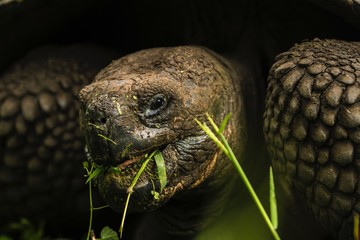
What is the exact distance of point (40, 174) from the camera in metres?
2.16

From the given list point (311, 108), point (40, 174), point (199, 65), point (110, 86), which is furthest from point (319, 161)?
point (40, 174)

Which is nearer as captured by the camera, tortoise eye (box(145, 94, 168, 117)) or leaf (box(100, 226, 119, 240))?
tortoise eye (box(145, 94, 168, 117))

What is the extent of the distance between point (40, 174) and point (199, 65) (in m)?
0.77

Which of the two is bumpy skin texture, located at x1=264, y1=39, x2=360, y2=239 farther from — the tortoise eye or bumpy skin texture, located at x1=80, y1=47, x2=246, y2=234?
the tortoise eye

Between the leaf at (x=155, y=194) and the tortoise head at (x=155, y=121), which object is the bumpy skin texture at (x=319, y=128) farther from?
the leaf at (x=155, y=194)

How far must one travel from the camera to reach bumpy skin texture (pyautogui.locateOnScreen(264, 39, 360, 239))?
1457 mm

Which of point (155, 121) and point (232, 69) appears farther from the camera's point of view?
point (232, 69)

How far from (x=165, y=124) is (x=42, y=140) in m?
0.75

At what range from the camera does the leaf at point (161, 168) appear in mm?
1479

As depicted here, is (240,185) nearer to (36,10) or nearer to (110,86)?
(110,86)

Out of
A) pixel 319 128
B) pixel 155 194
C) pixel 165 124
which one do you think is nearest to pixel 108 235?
pixel 155 194

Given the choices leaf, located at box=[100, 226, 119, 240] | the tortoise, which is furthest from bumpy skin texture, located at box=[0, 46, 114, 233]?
leaf, located at box=[100, 226, 119, 240]

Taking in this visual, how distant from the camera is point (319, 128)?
4.94 ft

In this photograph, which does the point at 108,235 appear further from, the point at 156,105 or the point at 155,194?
the point at 156,105
